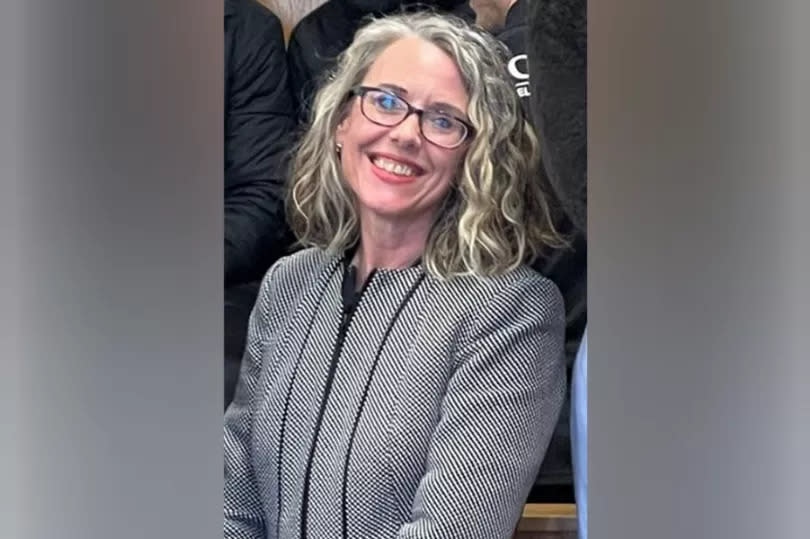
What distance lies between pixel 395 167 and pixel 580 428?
58 cm

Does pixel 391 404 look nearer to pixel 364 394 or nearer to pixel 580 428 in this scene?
pixel 364 394

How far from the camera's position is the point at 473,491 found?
185cm

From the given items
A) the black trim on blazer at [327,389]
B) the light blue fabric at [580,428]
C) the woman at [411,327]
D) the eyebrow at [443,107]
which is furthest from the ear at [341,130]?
the light blue fabric at [580,428]

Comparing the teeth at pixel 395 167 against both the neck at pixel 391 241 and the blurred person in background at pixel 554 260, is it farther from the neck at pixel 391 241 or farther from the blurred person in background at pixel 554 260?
the blurred person in background at pixel 554 260

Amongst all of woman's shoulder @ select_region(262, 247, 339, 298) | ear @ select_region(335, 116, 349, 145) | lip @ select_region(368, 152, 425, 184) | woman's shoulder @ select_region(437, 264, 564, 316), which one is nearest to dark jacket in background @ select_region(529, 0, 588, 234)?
woman's shoulder @ select_region(437, 264, 564, 316)

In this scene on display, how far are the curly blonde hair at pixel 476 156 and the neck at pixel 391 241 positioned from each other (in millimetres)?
22

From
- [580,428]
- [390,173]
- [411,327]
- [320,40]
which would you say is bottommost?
[580,428]

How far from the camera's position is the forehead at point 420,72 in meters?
1.85

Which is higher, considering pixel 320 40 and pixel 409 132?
pixel 320 40

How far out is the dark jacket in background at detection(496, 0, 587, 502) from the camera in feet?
6.13

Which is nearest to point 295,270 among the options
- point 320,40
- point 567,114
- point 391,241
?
point 391,241

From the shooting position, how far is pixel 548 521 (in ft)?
6.25
